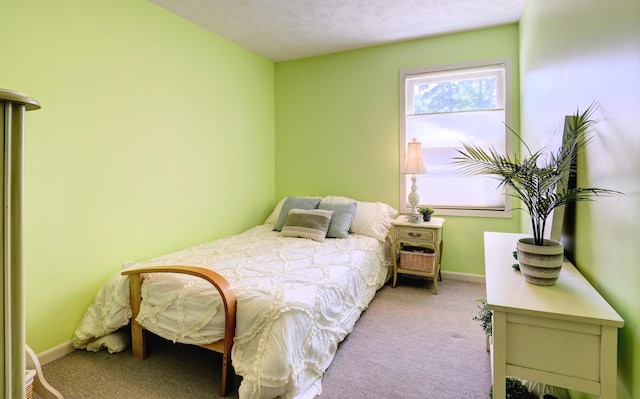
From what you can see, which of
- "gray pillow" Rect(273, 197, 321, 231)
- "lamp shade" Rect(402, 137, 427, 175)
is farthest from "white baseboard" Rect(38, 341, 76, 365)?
"lamp shade" Rect(402, 137, 427, 175)

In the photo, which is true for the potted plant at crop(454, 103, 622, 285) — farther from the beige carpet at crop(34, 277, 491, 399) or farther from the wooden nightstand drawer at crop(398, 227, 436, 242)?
the wooden nightstand drawer at crop(398, 227, 436, 242)

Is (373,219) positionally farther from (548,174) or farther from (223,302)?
(548,174)

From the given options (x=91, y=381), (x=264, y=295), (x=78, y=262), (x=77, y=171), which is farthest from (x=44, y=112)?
(x=264, y=295)

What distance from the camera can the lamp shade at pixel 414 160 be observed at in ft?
10.7

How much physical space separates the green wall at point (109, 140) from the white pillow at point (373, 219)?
143cm

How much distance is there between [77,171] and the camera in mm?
2152

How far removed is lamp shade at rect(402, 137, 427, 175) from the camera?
3256 millimetres

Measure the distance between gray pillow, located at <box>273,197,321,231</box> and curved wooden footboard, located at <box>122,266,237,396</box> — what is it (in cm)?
162

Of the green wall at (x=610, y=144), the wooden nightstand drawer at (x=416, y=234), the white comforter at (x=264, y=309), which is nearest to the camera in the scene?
the green wall at (x=610, y=144)

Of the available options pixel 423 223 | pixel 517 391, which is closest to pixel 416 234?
pixel 423 223

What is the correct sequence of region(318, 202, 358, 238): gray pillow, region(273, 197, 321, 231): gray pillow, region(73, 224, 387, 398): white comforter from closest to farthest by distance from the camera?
A: region(73, 224, 387, 398): white comforter → region(318, 202, 358, 238): gray pillow → region(273, 197, 321, 231): gray pillow

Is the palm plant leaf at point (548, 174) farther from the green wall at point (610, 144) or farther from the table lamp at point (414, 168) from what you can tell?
the table lamp at point (414, 168)

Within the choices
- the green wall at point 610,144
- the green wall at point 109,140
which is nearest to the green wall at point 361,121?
the green wall at point 109,140

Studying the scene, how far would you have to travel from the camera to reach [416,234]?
10.4 feet
